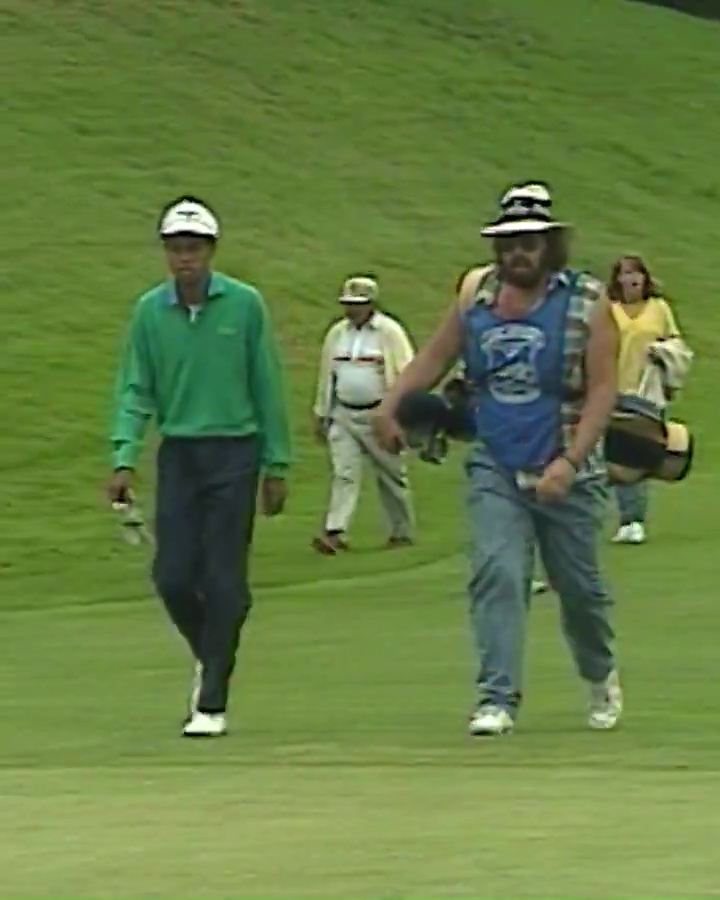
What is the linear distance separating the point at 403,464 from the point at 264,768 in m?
11.3

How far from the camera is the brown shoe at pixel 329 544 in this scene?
66.8 feet

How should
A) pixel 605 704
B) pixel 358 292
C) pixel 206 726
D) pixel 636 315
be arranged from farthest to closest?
pixel 358 292, pixel 636 315, pixel 206 726, pixel 605 704

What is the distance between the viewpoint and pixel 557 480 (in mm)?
10102

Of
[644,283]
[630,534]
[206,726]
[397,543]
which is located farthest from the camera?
[397,543]

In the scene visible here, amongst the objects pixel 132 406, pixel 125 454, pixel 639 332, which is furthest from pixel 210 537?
pixel 639 332

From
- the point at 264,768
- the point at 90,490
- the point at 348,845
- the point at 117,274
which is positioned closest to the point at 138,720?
the point at 264,768

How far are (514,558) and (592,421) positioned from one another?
24.7 inches

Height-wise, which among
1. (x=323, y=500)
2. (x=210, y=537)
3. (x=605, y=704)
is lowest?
(x=323, y=500)

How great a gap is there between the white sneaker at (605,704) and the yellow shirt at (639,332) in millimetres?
7804

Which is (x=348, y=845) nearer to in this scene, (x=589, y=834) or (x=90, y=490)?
(x=589, y=834)

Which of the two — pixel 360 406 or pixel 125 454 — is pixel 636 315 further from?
pixel 125 454

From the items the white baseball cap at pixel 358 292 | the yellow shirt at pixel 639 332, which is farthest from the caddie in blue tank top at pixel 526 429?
the white baseball cap at pixel 358 292

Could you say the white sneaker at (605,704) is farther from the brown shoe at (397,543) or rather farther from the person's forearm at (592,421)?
the brown shoe at (397,543)

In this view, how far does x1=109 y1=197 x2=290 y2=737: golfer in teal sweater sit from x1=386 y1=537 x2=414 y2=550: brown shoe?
9.67 meters
